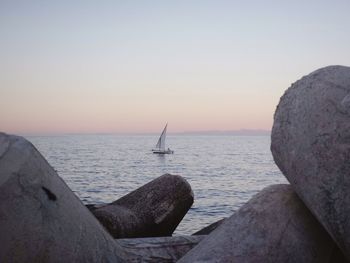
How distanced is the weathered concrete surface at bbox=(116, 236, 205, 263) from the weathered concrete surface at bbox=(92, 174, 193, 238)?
5.11 ft

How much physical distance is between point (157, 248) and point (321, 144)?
2.16 meters

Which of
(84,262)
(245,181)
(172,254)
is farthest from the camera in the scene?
(245,181)

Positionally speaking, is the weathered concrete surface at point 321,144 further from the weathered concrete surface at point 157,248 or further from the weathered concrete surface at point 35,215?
the weathered concrete surface at point 35,215

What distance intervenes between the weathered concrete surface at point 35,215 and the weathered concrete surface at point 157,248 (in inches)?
27.7

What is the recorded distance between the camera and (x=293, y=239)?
12.3 ft

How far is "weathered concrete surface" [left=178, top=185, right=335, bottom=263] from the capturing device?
11.9 ft

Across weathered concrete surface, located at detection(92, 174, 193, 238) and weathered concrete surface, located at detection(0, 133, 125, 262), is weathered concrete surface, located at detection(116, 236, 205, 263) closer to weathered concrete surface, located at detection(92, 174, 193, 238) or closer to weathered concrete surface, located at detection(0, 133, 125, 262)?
weathered concrete surface, located at detection(0, 133, 125, 262)

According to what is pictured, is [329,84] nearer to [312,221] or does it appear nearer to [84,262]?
[312,221]

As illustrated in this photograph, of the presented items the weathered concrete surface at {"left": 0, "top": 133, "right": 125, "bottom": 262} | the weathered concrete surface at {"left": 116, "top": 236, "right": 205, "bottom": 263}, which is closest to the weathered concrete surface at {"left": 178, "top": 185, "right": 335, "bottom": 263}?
the weathered concrete surface at {"left": 116, "top": 236, "right": 205, "bottom": 263}

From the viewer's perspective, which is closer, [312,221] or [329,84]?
[329,84]

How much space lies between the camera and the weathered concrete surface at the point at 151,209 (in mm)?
6406

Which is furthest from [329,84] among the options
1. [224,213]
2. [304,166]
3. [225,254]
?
[224,213]

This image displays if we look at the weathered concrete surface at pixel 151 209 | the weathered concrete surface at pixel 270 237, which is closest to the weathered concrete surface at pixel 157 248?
the weathered concrete surface at pixel 270 237

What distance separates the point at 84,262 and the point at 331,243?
2.19m
